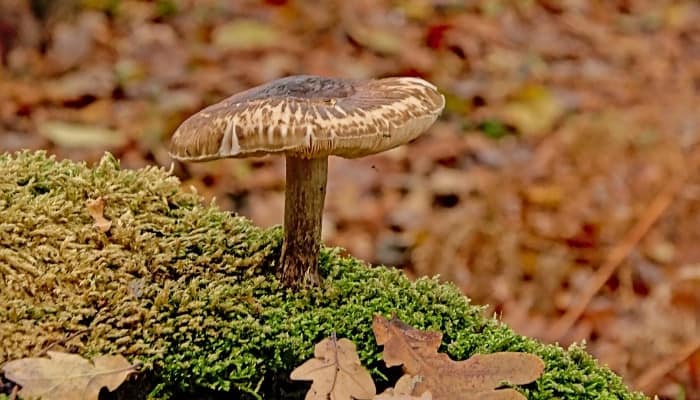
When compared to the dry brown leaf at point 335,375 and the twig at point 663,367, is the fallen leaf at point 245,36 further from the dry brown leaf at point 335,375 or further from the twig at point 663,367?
the dry brown leaf at point 335,375

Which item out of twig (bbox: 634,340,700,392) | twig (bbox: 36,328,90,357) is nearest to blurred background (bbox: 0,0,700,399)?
twig (bbox: 634,340,700,392)

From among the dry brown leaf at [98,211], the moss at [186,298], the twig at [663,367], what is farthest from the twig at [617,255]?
the dry brown leaf at [98,211]

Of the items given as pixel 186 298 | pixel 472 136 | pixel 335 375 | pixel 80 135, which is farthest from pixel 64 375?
pixel 472 136

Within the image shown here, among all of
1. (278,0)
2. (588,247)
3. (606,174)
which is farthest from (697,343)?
(278,0)

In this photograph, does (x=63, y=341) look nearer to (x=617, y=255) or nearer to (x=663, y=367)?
(x=663, y=367)

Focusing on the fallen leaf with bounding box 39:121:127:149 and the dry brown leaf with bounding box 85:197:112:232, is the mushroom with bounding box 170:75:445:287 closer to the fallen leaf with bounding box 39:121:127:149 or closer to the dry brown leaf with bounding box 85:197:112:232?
the dry brown leaf with bounding box 85:197:112:232
